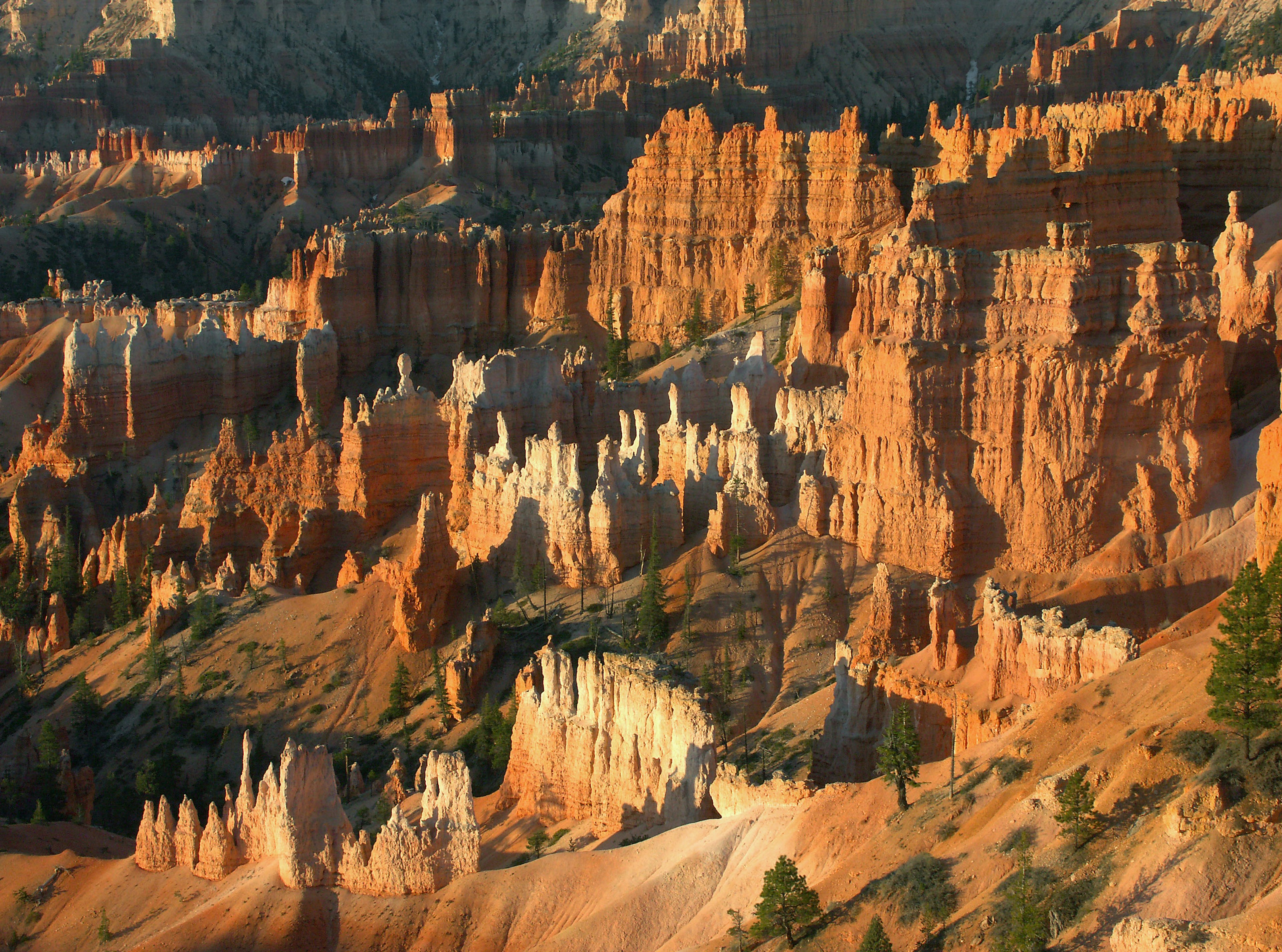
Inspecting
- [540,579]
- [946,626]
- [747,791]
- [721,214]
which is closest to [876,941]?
[747,791]

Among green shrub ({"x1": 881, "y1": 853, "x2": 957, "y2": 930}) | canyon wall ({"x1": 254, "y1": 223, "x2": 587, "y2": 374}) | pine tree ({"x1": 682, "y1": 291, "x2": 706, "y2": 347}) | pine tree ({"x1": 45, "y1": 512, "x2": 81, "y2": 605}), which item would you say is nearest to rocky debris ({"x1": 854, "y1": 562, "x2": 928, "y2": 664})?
green shrub ({"x1": 881, "y1": 853, "x2": 957, "y2": 930})

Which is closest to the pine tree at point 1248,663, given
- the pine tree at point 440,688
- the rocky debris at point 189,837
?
the rocky debris at point 189,837

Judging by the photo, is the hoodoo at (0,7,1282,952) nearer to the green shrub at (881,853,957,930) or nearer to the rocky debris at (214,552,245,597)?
the green shrub at (881,853,957,930)

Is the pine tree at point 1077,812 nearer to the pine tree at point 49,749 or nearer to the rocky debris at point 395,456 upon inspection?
the pine tree at point 49,749

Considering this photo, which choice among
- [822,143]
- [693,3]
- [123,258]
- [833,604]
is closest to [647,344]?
[822,143]

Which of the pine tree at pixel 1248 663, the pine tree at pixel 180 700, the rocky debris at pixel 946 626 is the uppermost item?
the pine tree at pixel 1248 663

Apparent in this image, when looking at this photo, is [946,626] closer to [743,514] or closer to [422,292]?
[743,514]
